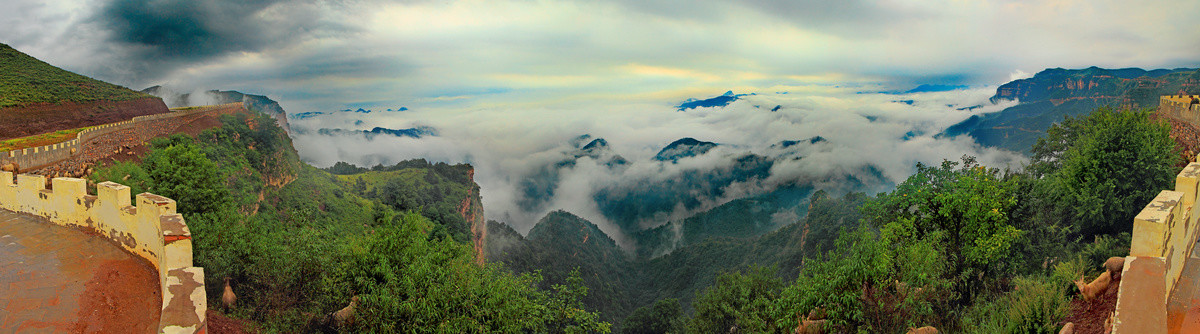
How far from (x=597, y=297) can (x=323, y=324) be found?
84893mm

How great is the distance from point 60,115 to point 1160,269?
226 ft

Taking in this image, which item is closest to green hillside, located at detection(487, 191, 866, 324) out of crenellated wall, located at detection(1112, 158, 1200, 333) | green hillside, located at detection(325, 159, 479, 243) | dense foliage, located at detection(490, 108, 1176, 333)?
green hillside, located at detection(325, 159, 479, 243)

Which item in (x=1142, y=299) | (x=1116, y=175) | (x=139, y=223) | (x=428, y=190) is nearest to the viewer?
(x=1142, y=299)

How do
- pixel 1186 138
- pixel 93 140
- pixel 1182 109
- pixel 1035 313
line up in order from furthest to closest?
pixel 93 140 < pixel 1182 109 < pixel 1186 138 < pixel 1035 313

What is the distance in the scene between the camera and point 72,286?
393 inches

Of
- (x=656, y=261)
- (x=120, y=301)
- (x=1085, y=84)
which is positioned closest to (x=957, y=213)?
(x=120, y=301)

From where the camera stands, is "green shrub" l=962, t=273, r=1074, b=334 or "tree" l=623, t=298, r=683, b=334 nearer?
"green shrub" l=962, t=273, r=1074, b=334

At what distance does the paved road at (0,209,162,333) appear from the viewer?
8.86 m

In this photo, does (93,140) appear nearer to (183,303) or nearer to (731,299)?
(183,303)

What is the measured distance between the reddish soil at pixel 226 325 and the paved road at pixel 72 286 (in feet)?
6.22

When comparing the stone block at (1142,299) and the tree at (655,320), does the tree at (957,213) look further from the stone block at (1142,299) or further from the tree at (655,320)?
the tree at (655,320)

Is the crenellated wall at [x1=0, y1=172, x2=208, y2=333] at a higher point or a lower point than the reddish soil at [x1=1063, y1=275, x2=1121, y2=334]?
higher

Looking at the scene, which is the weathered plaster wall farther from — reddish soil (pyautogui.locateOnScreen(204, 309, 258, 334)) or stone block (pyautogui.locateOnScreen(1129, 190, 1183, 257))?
reddish soil (pyautogui.locateOnScreen(204, 309, 258, 334))

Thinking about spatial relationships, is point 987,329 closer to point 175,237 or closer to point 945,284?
point 945,284
